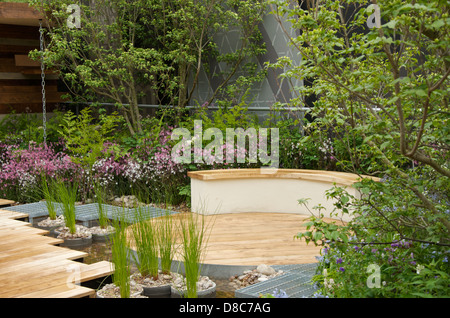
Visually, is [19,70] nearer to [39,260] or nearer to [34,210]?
[34,210]

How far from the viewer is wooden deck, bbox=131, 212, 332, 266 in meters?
4.44

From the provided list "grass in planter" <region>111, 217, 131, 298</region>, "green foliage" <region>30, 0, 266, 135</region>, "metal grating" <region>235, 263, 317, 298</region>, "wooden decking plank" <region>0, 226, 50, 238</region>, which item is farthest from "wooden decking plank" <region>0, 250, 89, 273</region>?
"green foliage" <region>30, 0, 266, 135</region>

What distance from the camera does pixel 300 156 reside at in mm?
7117

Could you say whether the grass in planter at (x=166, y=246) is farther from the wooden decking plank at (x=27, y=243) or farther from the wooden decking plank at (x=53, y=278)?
the wooden decking plank at (x=27, y=243)

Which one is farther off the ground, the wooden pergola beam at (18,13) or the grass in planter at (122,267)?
the wooden pergola beam at (18,13)

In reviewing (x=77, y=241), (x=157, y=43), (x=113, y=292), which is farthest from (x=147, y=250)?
(x=157, y=43)

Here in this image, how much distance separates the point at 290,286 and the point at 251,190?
117 inches

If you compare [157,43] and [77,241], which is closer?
[77,241]

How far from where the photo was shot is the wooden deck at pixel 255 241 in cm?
444

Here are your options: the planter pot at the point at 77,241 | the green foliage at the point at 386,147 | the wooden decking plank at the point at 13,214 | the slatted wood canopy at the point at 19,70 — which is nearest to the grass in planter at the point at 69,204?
the planter pot at the point at 77,241

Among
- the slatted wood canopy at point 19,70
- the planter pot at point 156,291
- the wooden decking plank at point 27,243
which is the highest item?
the slatted wood canopy at point 19,70

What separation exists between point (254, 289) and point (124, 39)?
255 inches

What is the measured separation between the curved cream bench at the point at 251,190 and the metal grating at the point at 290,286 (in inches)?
93.0

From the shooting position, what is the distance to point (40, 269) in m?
3.82
